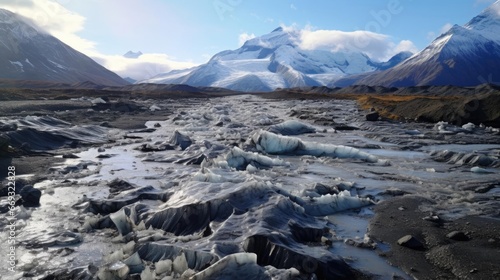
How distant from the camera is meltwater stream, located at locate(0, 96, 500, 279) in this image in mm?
4262

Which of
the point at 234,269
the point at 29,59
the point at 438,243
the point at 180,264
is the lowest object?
the point at 438,243

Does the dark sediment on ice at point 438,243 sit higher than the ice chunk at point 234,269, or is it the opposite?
the ice chunk at point 234,269

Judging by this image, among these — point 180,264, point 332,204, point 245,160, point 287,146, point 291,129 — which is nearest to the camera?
point 180,264

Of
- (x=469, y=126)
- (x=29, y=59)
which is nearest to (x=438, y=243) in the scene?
(x=469, y=126)

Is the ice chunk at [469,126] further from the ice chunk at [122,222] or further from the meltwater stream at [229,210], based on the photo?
the ice chunk at [122,222]

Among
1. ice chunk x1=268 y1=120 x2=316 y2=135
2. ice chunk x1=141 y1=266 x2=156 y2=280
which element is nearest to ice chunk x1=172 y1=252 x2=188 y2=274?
ice chunk x1=141 y1=266 x2=156 y2=280

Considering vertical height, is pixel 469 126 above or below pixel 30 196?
above

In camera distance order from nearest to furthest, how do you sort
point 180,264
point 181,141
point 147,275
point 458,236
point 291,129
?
point 147,275
point 180,264
point 458,236
point 181,141
point 291,129

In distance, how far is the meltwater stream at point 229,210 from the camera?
4.26m

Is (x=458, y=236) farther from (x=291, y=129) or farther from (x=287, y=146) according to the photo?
(x=291, y=129)

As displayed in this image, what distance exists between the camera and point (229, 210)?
570 centimetres

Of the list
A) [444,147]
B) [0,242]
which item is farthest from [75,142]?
[444,147]

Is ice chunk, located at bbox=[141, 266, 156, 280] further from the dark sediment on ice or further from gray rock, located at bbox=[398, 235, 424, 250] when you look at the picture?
gray rock, located at bbox=[398, 235, 424, 250]

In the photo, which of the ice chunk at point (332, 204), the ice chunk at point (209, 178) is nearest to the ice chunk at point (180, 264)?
the ice chunk at point (332, 204)
